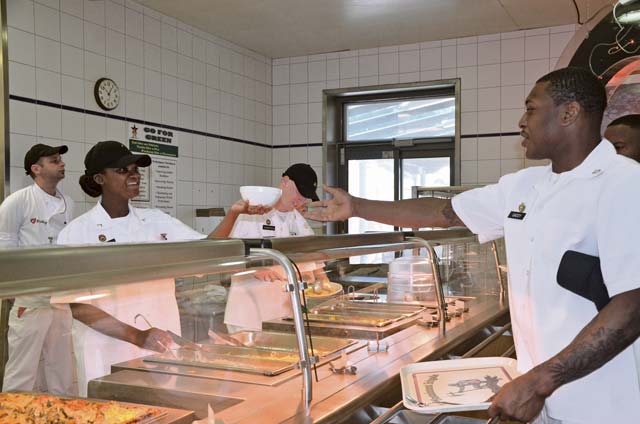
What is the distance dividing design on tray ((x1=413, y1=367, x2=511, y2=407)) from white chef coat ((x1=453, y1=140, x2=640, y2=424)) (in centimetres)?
12

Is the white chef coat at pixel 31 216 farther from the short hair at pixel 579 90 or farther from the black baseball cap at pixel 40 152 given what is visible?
the short hair at pixel 579 90

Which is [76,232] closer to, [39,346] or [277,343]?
[277,343]

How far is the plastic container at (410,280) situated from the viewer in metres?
3.04

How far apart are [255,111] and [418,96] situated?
77.9 inches

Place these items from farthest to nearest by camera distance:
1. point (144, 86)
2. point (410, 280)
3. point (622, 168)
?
point (144, 86)
point (410, 280)
point (622, 168)

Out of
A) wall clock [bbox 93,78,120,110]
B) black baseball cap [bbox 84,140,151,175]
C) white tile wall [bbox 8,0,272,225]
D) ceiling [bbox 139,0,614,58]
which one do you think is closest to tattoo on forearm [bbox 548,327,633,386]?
black baseball cap [bbox 84,140,151,175]

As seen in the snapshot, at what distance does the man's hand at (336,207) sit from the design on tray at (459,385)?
61cm

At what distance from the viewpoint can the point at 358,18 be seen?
21.4ft

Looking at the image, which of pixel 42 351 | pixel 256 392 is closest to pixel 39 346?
pixel 42 351

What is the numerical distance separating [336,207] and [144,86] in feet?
14.7

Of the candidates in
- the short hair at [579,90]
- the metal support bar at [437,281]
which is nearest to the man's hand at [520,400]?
the short hair at [579,90]

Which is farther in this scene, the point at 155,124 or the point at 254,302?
the point at 155,124

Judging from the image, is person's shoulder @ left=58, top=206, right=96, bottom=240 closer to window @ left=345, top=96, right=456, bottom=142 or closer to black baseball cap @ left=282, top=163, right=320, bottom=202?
black baseball cap @ left=282, top=163, right=320, bottom=202

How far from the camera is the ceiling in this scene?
6055 mm
